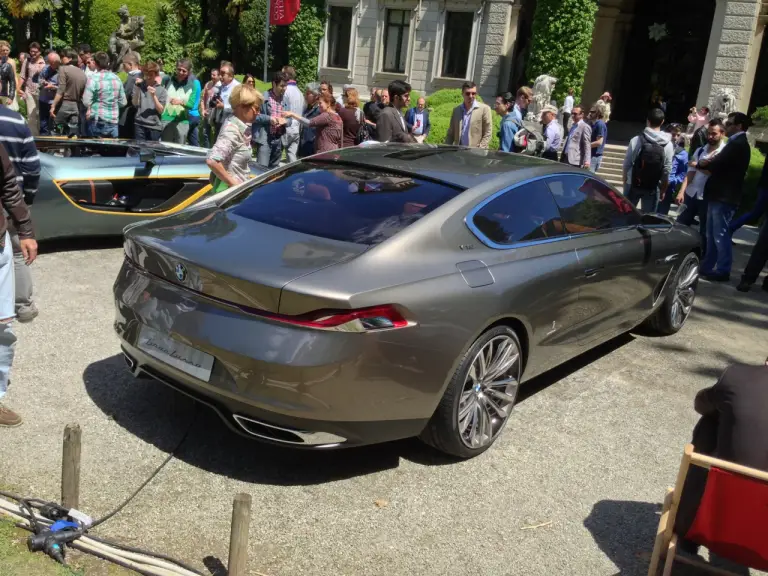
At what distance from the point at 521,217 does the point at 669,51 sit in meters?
23.7

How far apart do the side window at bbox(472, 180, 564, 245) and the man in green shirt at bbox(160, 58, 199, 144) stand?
27.3 feet

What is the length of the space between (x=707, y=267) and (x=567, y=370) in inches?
162

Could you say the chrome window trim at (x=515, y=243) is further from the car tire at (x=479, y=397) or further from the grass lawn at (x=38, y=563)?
the grass lawn at (x=38, y=563)

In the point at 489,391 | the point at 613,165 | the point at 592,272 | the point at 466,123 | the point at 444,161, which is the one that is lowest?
the point at 613,165

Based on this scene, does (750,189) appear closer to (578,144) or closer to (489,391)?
(578,144)

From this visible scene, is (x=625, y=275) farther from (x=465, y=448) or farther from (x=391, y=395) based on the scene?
(x=391, y=395)

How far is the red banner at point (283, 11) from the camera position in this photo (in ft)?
51.9

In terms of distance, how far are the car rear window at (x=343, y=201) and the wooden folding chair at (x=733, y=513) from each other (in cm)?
180

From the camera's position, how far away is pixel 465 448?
4.05 meters

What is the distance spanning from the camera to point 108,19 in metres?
35.2

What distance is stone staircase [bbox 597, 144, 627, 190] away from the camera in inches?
690

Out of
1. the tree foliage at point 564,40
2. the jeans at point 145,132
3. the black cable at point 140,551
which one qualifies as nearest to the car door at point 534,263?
the black cable at point 140,551

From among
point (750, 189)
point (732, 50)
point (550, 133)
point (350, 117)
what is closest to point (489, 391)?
point (350, 117)

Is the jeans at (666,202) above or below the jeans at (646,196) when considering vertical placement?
below
